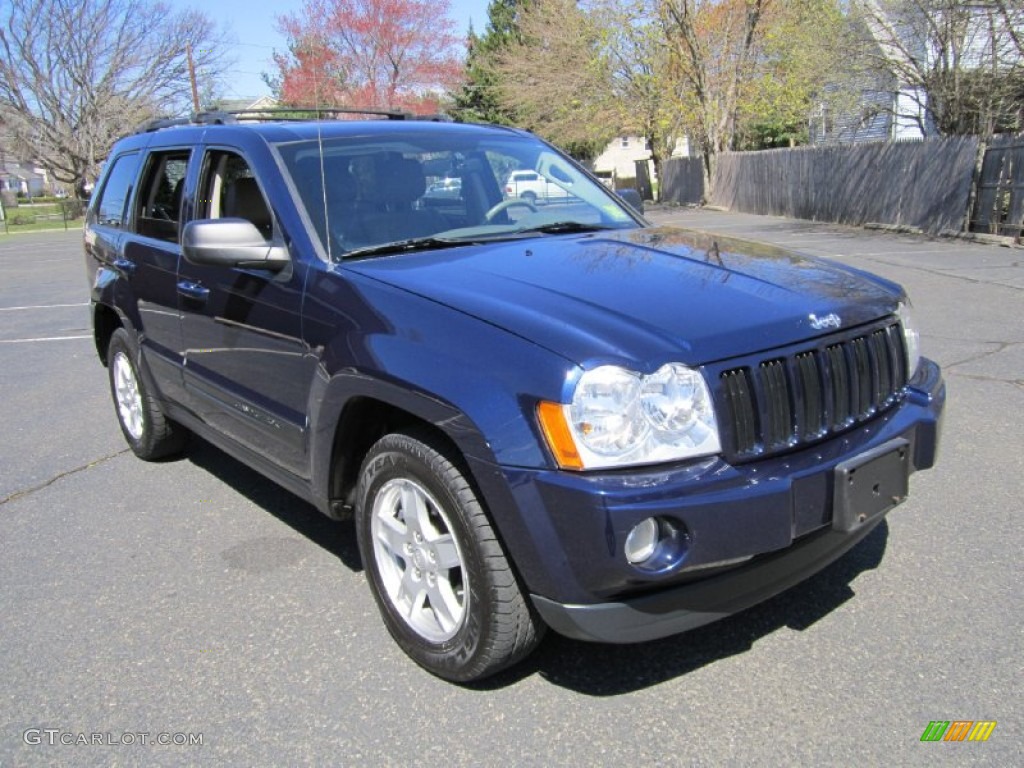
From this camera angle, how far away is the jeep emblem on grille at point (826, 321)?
8.65 feet

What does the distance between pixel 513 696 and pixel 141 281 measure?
303cm

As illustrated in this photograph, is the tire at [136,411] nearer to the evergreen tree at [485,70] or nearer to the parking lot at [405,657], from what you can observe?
the parking lot at [405,657]

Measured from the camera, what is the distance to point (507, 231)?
3604mm

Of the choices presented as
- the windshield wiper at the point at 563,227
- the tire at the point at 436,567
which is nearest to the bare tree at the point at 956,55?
the windshield wiper at the point at 563,227

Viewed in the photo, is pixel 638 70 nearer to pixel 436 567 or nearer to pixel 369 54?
pixel 369 54

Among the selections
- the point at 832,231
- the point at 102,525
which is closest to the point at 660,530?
the point at 102,525

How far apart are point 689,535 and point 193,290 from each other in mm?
2637

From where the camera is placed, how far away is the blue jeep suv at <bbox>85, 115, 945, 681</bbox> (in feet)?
7.55

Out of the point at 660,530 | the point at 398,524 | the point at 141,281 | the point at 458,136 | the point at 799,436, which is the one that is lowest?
the point at 398,524

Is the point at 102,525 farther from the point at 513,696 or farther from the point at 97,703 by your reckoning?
the point at 513,696

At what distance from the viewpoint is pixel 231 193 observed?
12.5ft

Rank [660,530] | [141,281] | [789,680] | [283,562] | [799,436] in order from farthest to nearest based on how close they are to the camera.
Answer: [141,281] → [283,562] → [789,680] → [799,436] → [660,530]

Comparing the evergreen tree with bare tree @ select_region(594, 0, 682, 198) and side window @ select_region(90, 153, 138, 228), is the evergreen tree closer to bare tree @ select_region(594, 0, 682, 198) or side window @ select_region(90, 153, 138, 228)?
bare tree @ select_region(594, 0, 682, 198)

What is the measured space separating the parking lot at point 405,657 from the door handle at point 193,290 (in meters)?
1.12
